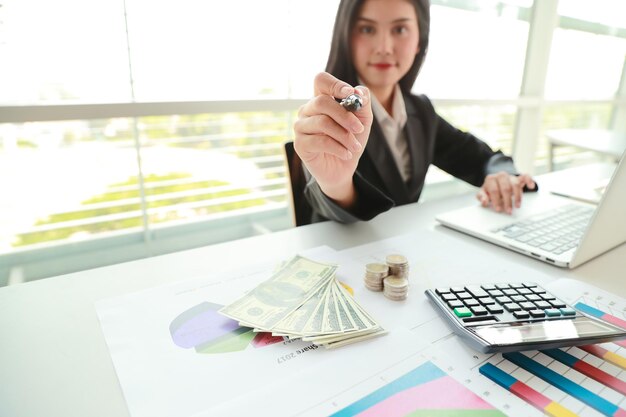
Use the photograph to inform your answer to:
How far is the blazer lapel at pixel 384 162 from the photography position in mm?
1134

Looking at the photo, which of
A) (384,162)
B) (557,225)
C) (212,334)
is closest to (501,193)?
(557,225)

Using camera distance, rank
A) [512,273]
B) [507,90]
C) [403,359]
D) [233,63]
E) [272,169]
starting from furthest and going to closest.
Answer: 1. [507,90]
2. [272,169]
3. [233,63]
4. [512,273]
5. [403,359]

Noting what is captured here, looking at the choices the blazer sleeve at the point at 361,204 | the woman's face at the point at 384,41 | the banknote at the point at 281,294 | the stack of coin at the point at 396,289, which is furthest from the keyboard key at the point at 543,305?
the woman's face at the point at 384,41

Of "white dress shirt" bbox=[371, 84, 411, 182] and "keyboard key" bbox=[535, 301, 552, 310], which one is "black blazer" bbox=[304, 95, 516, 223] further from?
"keyboard key" bbox=[535, 301, 552, 310]

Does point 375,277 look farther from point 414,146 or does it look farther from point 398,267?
point 414,146

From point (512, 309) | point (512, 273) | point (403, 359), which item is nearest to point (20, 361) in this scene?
point (403, 359)

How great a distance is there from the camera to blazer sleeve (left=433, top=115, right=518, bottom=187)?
4.54ft

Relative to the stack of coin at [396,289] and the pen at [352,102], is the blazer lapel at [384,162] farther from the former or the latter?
the stack of coin at [396,289]

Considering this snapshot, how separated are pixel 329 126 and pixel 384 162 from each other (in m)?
0.55

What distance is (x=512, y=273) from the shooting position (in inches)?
24.7

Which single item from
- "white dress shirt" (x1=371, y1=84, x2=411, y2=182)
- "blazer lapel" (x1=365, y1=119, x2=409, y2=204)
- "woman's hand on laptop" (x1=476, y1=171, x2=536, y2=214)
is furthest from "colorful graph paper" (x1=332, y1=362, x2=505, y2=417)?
"white dress shirt" (x1=371, y1=84, x2=411, y2=182)

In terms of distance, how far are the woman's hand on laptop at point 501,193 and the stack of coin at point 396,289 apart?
503 mm

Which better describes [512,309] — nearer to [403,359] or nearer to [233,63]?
[403,359]

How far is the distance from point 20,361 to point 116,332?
0.09 meters
